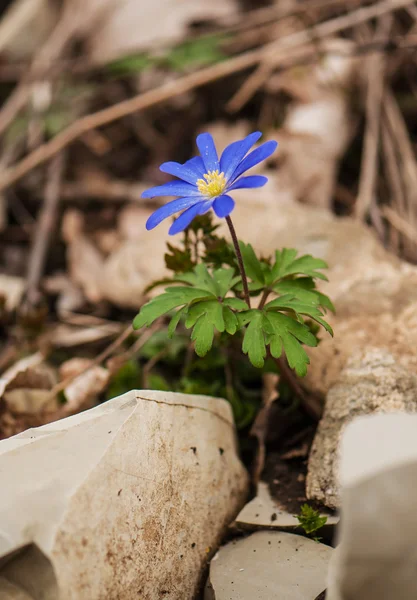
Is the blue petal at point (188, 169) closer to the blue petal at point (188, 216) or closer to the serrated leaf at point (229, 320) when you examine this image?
the blue petal at point (188, 216)

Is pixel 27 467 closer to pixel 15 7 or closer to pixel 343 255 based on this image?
pixel 343 255

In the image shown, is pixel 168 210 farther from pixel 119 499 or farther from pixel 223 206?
pixel 119 499

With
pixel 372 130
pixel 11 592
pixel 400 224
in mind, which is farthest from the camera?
pixel 372 130

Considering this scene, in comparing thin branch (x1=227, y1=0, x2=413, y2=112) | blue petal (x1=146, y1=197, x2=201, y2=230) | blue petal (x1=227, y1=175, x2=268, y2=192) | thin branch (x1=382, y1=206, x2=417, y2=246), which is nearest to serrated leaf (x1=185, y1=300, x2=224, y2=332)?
blue petal (x1=146, y1=197, x2=201, y2=230)

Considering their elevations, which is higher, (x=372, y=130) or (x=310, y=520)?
(x=372, y=130)

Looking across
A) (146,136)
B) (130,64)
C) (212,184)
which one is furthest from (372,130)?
(212,184)

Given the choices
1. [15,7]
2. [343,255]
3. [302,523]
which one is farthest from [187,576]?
[15,7]
